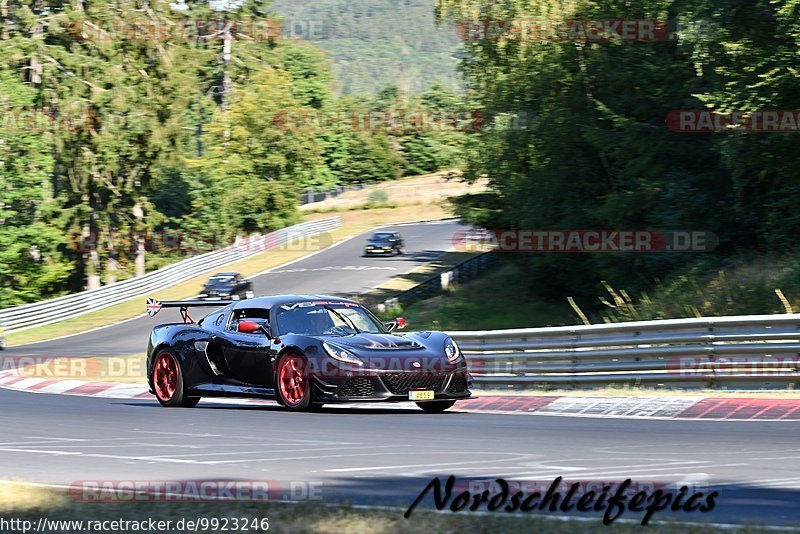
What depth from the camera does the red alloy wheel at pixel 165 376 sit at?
590 inches

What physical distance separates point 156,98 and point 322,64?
62179mm

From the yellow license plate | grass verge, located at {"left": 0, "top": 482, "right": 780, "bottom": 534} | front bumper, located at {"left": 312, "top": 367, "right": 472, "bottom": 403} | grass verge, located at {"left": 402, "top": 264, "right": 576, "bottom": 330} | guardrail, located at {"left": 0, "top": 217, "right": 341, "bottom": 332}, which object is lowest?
guardrail, located at {"left": 0, "top": 217, "right": 341, "bottom": 332}

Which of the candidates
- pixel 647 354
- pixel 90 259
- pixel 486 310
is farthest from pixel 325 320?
pixel 90 259

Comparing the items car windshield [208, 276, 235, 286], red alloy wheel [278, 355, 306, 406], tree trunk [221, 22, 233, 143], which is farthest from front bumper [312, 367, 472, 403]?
tree trunk [221, 22, 233, 143]

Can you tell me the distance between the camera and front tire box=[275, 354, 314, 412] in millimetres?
13180

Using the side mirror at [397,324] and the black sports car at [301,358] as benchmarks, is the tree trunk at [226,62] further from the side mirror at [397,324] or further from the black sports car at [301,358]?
the side mirror at [397,324]

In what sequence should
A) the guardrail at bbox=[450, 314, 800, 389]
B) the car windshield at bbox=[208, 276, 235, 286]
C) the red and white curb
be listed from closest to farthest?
the red and white curb → the guardrail at bbox=[450, 314, 800, 389] → the car windshield at bbox=[208, 276, 235, 286]

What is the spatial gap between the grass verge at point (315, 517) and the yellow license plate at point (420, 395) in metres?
5.93

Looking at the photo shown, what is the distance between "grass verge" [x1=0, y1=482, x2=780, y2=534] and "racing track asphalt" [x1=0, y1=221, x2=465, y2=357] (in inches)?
1088

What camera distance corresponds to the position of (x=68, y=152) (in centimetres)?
5881

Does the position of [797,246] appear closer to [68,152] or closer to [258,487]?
[258,487]

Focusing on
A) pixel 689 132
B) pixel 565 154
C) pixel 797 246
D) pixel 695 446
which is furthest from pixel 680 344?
pixel 565 154

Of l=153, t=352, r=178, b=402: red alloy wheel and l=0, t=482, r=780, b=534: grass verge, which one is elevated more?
l=0, t=482, r=780, b=534: grass verge

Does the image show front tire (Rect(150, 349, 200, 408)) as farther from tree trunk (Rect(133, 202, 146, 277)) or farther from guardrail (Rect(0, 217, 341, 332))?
tree trunk (Rect(133, 202, 146, 277))
